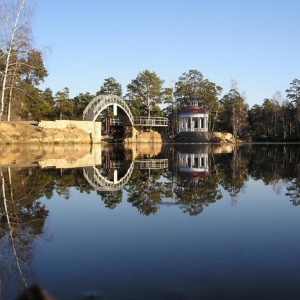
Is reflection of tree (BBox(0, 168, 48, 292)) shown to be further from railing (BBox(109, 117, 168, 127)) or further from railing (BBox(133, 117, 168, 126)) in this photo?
railing (BBox(133, 117, 168, 126))

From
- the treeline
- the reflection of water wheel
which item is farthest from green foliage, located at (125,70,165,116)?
the reflection of water wheel

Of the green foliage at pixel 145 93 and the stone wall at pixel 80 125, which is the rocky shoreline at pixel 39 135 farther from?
the green foliage at pixel 145 93

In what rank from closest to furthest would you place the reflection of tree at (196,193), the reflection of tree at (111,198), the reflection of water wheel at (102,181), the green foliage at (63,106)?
the reflection of tree at (196,193) < the reflection of tree at (111,198) < the reflection of water wheel at (102,181) < the green foliage at (63,106)

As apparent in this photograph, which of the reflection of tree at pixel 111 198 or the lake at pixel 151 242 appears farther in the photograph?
the reflection of tree at pixel 111 198

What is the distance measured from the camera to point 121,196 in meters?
9.64

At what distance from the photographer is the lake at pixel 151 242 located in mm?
3723

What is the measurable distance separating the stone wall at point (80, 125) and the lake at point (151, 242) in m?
32.1

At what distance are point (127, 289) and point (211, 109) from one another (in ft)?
231

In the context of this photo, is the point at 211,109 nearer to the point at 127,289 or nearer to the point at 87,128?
the point at 87,128

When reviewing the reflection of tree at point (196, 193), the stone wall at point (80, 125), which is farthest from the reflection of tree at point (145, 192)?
the stone wall at point (80, 125)

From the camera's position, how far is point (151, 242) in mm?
5301

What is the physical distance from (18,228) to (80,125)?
39828 mm

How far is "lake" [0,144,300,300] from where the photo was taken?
12.2 ft

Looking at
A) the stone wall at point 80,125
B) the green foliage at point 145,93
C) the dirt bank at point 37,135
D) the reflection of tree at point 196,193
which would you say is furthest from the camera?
the green foliage at point 145,93
